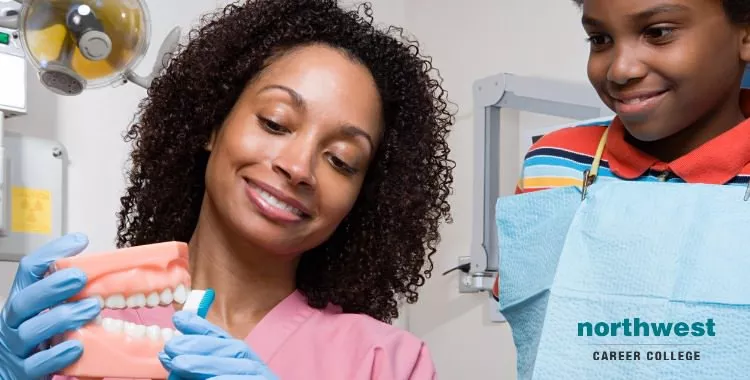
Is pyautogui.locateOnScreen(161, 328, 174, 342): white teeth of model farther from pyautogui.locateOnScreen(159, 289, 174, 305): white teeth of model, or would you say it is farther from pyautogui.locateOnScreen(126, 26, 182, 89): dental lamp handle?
pyautogui.locateOnScreen(126, 26, 182, 89): dental lamp handle

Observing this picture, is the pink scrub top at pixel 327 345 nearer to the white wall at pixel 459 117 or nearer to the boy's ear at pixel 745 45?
the boy's ear at pixel 745 45

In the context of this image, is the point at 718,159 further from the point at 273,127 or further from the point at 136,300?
the point at 136,300

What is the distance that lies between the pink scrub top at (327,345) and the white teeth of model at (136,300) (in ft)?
0.74

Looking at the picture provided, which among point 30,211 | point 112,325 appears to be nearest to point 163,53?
point 30,211

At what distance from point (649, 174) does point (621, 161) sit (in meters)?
0.04

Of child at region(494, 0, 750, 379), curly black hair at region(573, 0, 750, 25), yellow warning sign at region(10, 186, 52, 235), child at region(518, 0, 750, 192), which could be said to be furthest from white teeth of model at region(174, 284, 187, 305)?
yellow warning sign at region(10, 186, 52, 235)

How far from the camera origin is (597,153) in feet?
3.97

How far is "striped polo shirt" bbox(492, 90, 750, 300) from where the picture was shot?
1.09m

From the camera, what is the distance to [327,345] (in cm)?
129

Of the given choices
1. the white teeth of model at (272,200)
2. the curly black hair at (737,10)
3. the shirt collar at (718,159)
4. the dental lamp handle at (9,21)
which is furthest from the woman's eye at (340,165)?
the dental lamp handle at (9,21)

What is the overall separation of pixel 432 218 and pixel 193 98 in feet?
1.33

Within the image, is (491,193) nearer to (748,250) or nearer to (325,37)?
(325,37)

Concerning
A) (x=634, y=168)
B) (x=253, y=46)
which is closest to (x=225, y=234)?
(x=253, y=46)

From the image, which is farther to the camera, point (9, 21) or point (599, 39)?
point (9, 21)
